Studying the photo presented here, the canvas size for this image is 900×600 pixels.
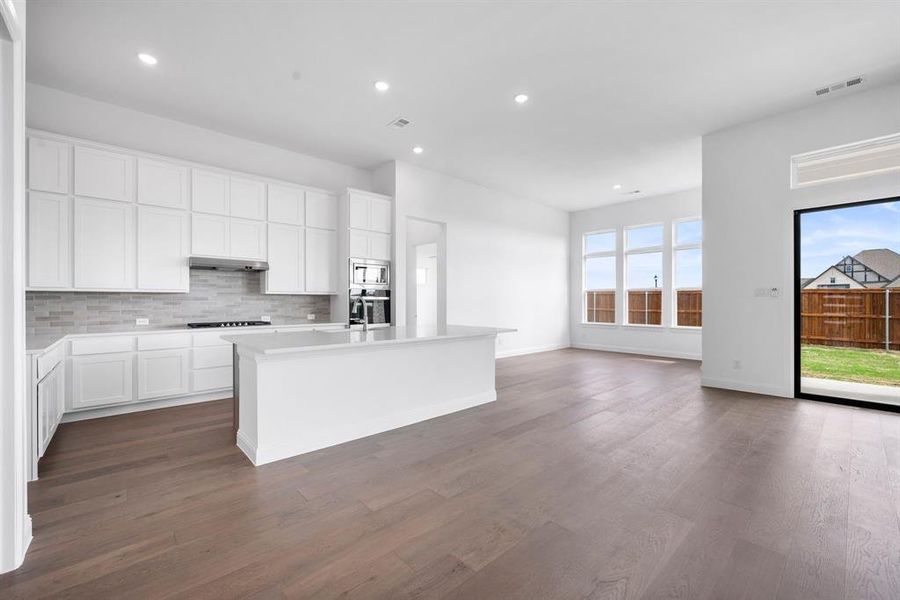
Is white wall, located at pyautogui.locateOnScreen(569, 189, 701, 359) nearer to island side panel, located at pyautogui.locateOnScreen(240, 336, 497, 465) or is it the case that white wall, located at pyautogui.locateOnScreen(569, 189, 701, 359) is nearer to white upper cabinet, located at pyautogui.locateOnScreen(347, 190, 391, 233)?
white upper cabinet, located at pyautogui.locateOnScreen(347, 190, 391, 233)

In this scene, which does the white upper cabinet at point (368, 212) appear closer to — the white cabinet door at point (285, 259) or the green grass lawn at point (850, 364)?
the white cabinet door at point (285, 259)

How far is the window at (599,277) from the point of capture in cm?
905

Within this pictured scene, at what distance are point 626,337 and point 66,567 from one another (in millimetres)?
8920

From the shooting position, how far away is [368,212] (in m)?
5.88

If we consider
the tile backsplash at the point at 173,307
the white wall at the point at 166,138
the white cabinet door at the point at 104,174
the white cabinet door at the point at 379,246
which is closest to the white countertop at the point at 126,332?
the tile backsplash at the point at 173,307

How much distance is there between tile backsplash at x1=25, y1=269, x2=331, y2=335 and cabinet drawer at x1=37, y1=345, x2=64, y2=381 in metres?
0.81

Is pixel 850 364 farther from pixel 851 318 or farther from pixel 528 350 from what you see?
pixel 528 350

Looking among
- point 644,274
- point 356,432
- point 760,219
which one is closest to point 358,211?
point 356,432

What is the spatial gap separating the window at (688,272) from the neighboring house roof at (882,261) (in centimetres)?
323

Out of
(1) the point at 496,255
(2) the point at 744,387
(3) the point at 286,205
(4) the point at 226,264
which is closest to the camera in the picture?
(4) the point at 226,264

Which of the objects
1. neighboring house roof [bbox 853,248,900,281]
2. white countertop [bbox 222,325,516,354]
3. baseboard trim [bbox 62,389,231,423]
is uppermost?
neighboring house roof [bbox 853,248,900,281]

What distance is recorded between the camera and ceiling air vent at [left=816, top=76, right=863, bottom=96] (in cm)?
395

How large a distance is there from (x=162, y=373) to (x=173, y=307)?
2.94ft

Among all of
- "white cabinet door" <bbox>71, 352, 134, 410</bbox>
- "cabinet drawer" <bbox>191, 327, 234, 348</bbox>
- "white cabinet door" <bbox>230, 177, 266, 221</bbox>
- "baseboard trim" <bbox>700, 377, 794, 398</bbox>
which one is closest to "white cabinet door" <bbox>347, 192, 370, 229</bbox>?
"white cabinet door" <bbox>230, 177, 266, 221</bbox>
